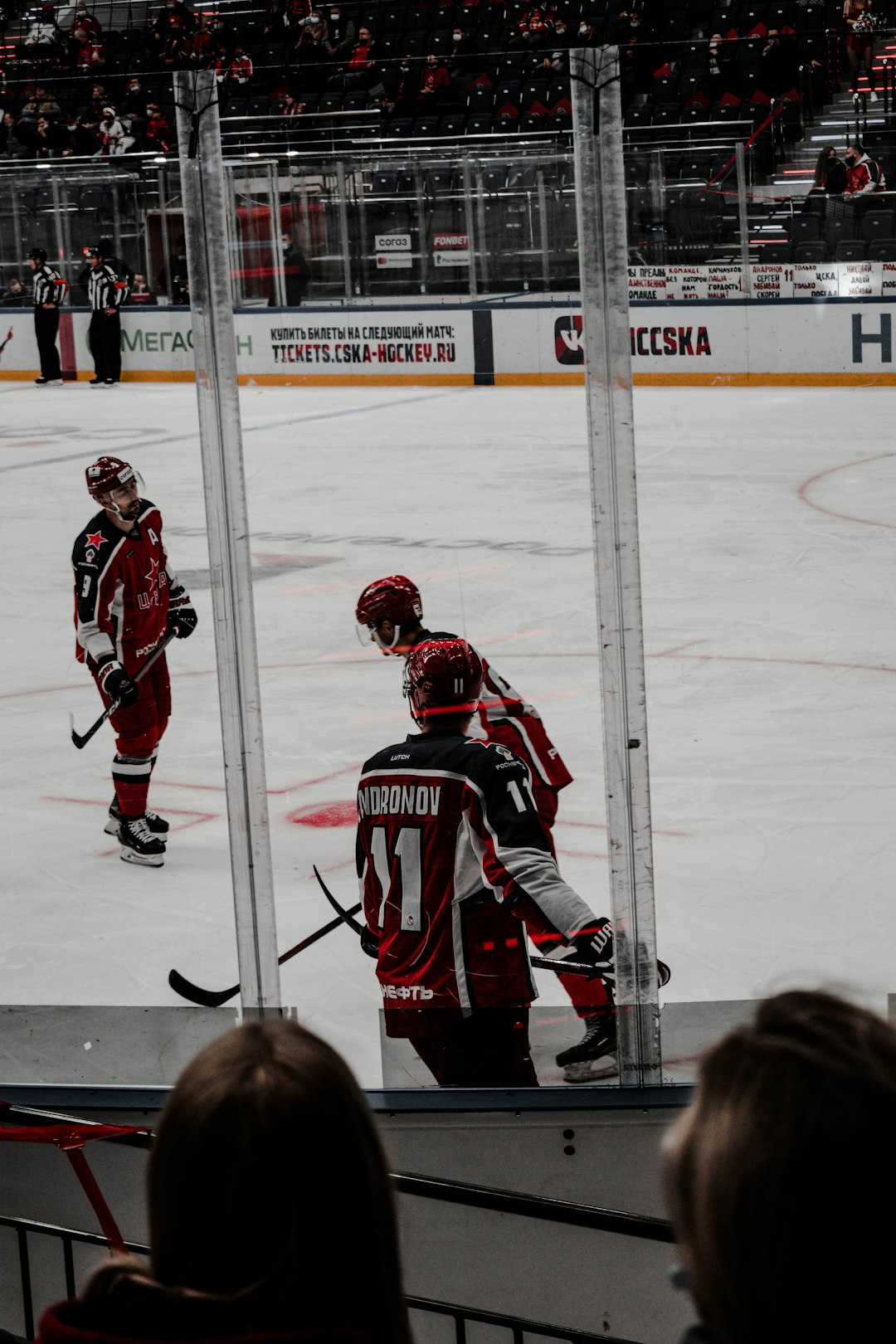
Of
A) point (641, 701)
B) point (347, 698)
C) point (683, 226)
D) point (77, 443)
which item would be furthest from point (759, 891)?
point (683, 226)

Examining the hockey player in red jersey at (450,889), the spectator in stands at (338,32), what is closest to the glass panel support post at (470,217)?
the spectator in stands at (338,32)

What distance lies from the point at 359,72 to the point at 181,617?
666cm

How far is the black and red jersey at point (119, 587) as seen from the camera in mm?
4188

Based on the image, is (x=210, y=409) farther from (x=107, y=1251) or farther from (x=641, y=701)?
(x=107, y=1251)

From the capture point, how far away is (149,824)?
4.31m

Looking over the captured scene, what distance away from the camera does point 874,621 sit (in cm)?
632

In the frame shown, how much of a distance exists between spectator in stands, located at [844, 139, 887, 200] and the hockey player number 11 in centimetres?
1205

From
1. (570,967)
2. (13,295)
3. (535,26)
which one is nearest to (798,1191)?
(570,967)

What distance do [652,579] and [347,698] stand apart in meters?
2.16

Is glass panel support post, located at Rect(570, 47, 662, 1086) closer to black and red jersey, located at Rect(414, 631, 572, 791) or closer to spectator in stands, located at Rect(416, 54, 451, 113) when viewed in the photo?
black and red jersey, located at Rect(414, 631, 572, 791)

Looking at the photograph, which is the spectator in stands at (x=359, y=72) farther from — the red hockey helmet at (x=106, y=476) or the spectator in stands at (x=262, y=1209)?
the spectator in stands at (x=262, y=1209)

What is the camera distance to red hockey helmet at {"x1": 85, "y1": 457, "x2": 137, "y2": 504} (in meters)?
4.11

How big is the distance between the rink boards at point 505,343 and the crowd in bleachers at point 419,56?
1404 millimetres

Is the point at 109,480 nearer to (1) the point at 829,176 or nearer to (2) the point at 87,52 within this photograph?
(2) the point at 87,52
